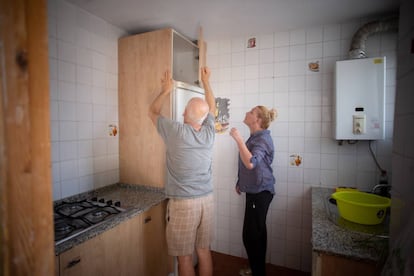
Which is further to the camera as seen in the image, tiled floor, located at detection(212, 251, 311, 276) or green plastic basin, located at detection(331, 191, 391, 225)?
tiled floor, located at detection(212, 251, 311, 276)

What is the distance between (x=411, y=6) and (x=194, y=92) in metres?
1.56

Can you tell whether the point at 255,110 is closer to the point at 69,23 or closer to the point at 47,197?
the point at 69,23

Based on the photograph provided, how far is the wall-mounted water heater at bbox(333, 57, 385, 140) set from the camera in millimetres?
1730

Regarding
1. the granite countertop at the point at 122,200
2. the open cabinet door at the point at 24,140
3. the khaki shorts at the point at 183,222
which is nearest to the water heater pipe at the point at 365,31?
the khaki shorts at the point at 183,222

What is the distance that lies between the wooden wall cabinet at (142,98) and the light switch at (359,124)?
57.8 inches

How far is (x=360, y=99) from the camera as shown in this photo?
1.77 m

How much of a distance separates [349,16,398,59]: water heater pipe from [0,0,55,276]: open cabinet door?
210 centimetres

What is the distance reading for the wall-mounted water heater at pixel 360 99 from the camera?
5.68 ft

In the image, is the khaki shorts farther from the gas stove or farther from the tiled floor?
the tiled floor

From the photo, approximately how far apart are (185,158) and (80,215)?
74 cm

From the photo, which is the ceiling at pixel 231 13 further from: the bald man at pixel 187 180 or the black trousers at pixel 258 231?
the black trousers at pixel 258 231

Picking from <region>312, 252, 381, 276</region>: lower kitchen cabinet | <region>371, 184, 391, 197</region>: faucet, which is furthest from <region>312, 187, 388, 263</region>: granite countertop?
<region>371, 184, 391, 197</region>: faucet

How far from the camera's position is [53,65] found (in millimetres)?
1562

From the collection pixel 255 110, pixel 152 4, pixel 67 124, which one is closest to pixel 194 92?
pixel 255 110
